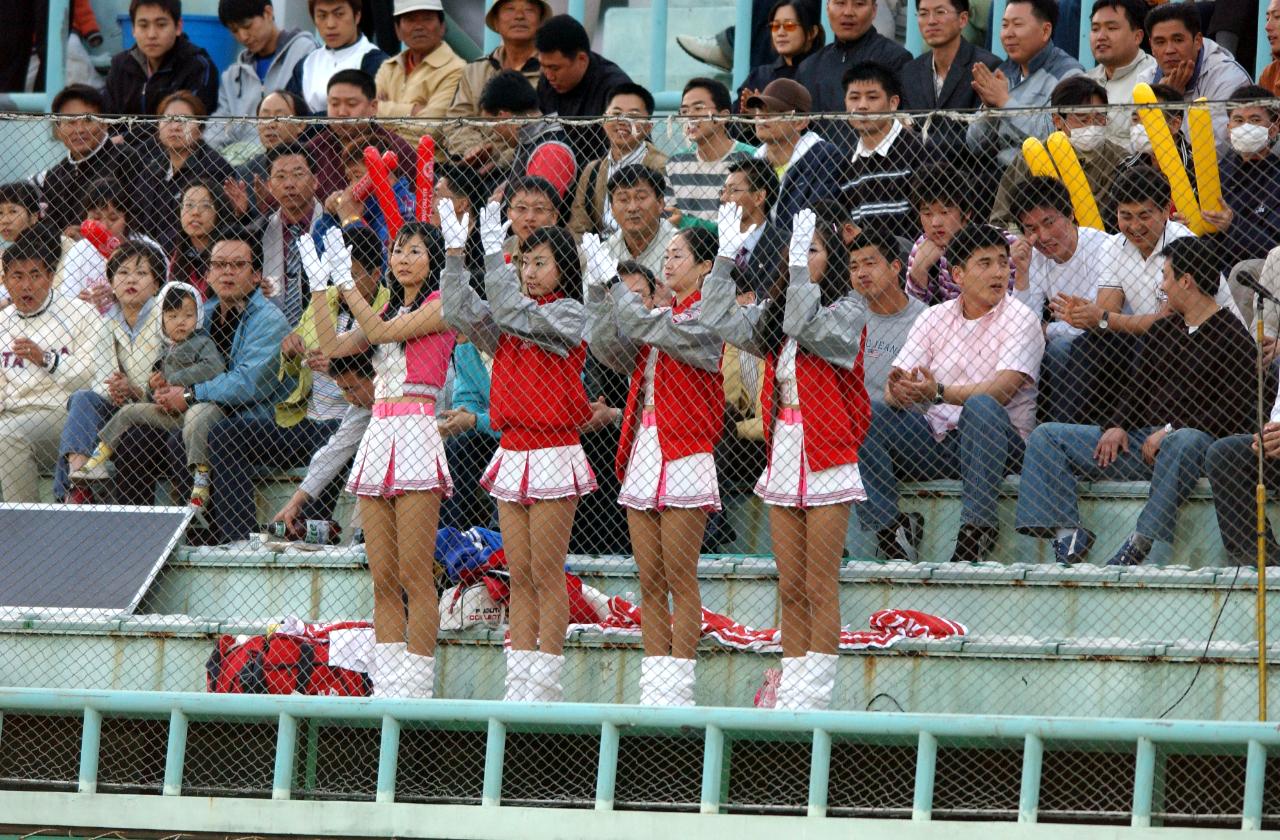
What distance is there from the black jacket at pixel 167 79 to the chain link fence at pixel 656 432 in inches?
101

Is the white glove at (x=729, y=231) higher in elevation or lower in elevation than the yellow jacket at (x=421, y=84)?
lower

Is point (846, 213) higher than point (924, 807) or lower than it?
higher

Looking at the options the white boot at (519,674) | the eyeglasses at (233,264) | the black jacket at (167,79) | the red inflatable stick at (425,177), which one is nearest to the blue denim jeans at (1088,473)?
the white boot at (519,674)

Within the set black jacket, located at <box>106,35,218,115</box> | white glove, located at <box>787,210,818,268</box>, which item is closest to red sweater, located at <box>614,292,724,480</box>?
white glove, located at <box>787,210,818,268</box>

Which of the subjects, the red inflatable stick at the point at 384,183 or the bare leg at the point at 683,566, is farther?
the red inflatable stick at the point at 384,183

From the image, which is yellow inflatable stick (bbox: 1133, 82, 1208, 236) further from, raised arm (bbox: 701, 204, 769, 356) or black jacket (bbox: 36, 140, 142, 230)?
black jacket (bbox: 36, 140, 142, 230)

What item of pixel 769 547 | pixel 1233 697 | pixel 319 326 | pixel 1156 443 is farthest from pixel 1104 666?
pixel 319 326

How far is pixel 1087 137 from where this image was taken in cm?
738

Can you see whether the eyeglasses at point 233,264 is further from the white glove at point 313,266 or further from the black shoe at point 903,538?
the black shoe at point 903,538

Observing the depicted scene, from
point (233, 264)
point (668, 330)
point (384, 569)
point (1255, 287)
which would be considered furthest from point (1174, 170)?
point (233, 264)

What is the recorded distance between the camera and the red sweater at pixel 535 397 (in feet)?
23.0

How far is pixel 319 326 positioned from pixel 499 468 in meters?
0.91

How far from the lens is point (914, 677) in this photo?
277 inches

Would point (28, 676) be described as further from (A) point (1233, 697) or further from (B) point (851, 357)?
(A) point (1233, 697)
